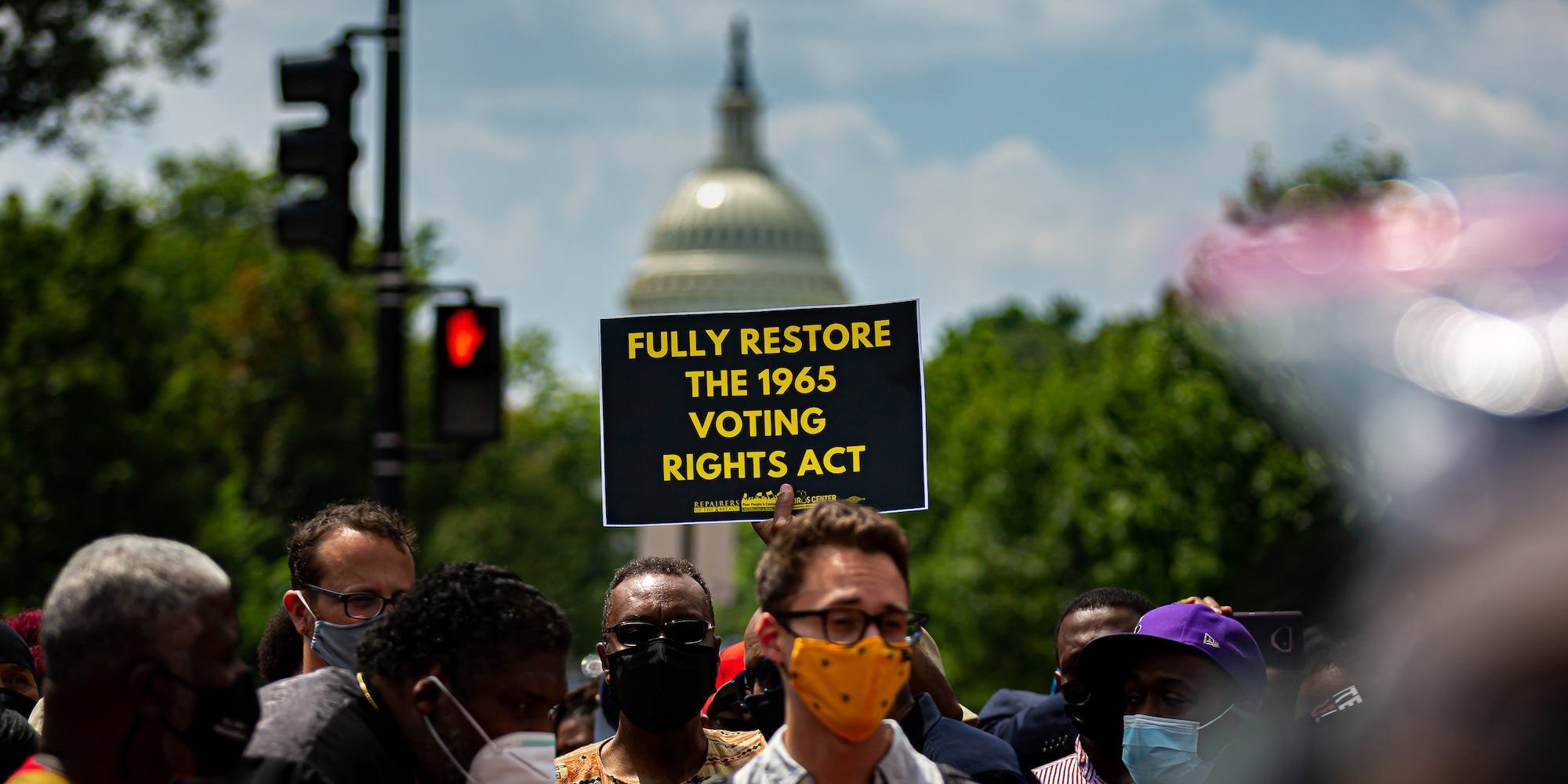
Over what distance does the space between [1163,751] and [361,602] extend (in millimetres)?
2293

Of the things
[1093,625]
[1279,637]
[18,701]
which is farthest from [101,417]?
[1279,637]

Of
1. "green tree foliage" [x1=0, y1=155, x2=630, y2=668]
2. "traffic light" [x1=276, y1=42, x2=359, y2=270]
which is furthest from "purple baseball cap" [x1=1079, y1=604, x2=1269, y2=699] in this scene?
"green tree foliage" [x1=0, y1=155, x2=630, y2=668]

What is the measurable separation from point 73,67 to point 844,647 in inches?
781

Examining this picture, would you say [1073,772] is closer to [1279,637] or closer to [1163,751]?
[1163,751]

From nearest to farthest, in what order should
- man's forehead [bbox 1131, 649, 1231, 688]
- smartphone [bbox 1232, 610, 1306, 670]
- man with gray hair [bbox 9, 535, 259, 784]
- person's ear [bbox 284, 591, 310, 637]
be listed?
man with gray hair [bbox 9, 535, 259, 784] → person's ear [bbox 284, 591, 310, 637] → man's forehead [bbox 1131, 649, 1231, 688] → smartphone [bbox 1232, 610, 1306, 670]

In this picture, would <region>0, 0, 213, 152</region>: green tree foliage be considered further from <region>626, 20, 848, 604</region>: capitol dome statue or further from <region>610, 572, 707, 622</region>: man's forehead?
<region>626, 20, 848, 604</region>: capitol dome statue

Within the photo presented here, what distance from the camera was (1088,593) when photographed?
6.30 m

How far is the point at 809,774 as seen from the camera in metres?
3.58

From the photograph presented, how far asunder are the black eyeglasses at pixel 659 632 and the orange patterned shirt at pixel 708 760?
331mm

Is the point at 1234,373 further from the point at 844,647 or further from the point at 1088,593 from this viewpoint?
the point at 1088,593

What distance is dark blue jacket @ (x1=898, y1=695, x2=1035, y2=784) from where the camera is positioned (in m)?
4.36

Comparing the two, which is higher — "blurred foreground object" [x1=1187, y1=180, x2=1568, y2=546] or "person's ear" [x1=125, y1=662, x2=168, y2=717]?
"blurred foreground object" [x1=1187, y1=180, x2=1568, y2=546]

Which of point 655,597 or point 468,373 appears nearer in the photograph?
point 655,597

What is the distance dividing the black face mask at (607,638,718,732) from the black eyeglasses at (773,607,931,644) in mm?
1704
